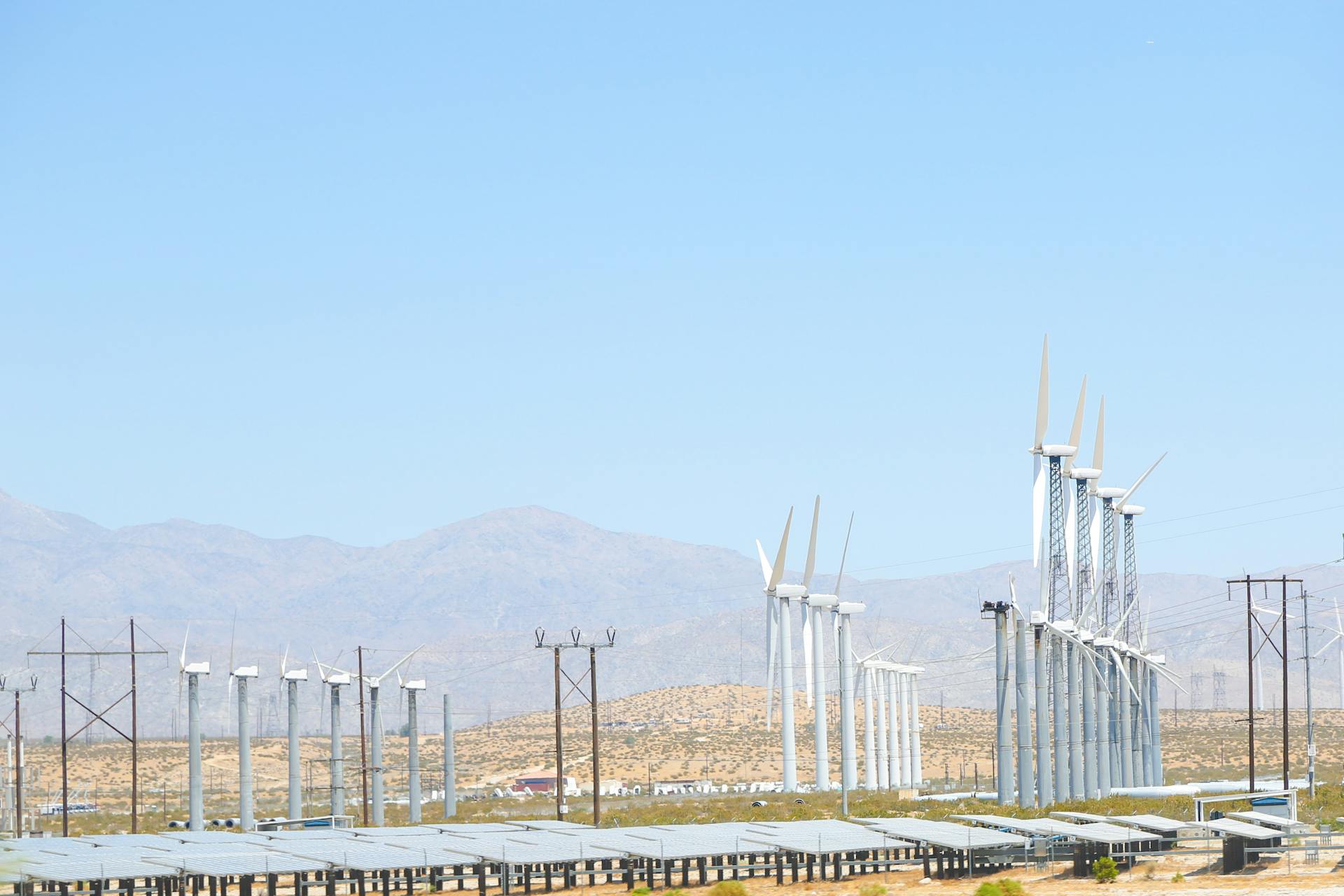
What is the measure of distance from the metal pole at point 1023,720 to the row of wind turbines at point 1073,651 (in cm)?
7

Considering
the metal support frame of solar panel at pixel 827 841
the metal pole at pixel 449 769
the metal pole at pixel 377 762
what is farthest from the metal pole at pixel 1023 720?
the metal pole at pixel 449 769

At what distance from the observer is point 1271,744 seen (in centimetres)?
16088

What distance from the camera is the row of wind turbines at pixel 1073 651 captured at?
75.2 metres

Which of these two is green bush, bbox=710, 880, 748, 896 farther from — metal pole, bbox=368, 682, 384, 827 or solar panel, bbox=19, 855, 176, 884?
metal pole, bbox=368, 682, 384, 827

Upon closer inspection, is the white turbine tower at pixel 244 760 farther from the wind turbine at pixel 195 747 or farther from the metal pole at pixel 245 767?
the wind turbine at pixel 195 747

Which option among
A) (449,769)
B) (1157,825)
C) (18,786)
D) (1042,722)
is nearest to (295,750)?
(449,769)

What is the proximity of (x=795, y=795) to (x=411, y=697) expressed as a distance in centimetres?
2376

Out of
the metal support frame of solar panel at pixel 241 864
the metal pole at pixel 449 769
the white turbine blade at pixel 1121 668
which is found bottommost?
the metal pole at pixel 449 769

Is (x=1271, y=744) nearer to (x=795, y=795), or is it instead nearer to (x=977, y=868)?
(x=795, y=795)

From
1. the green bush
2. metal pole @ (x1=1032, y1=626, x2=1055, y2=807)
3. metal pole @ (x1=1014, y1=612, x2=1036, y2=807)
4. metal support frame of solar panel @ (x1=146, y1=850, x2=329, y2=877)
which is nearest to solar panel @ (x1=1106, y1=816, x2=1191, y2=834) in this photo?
the green bush

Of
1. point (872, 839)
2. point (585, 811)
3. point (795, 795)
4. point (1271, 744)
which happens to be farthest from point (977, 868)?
point (1271, 744)

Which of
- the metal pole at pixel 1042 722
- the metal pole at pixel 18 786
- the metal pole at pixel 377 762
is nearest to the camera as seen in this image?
the metal pole at pixel 18 786

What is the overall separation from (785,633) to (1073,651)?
65.0ft

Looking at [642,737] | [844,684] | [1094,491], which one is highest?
[1094,491]
